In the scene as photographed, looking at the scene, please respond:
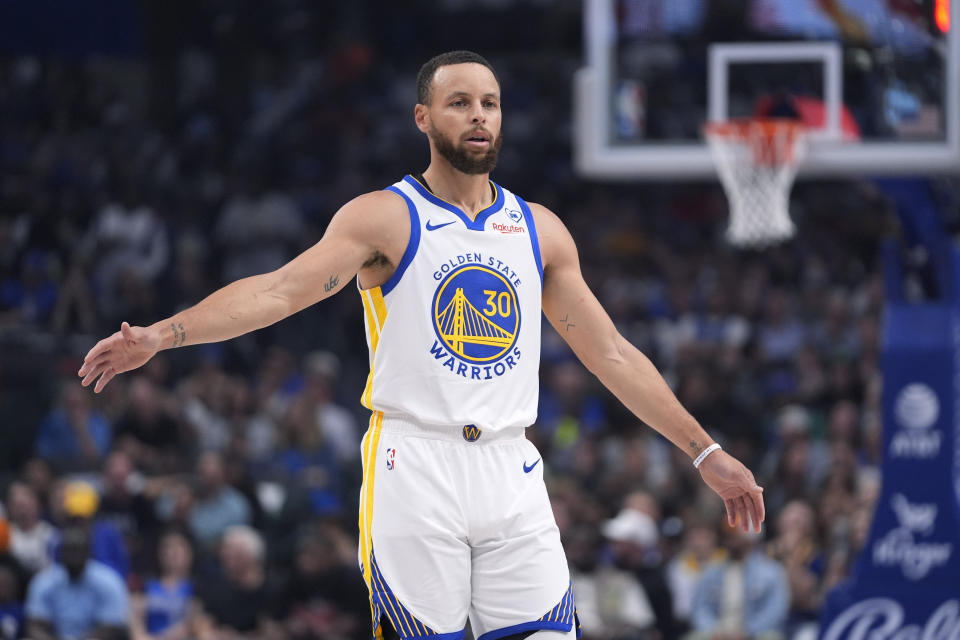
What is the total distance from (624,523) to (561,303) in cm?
679

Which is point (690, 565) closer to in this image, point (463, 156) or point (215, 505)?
point (215, 505)

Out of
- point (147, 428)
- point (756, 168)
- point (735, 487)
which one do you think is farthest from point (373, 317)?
point (147, 428)

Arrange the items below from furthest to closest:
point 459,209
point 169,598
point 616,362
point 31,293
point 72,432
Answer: point 31,293 < point 72,432 < point 169,598 < point 616,362 < point 459,209

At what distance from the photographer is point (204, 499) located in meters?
12.4

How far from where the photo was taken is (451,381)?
489 centimetres

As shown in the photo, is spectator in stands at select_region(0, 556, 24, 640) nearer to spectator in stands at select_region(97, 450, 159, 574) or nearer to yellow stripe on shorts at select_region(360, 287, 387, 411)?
spectator in stands at select_region(97, 450, 159, 574)

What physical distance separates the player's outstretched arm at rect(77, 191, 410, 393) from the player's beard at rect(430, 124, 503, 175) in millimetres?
245

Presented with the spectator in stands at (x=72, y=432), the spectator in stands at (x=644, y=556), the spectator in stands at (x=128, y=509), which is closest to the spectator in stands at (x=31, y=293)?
the spectator in stands at (x=72, y=432)

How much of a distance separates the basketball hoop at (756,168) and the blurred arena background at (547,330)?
168mm

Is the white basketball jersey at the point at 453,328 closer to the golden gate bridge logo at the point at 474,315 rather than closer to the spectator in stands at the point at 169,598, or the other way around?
the golden gate bridge logo at the point at 474,315

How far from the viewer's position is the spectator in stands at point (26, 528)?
11539 millimetres

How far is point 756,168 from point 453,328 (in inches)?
191

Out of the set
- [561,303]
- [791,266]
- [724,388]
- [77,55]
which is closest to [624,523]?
[724,388]

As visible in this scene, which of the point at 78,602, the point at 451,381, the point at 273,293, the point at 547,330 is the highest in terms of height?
the point at 273,293
